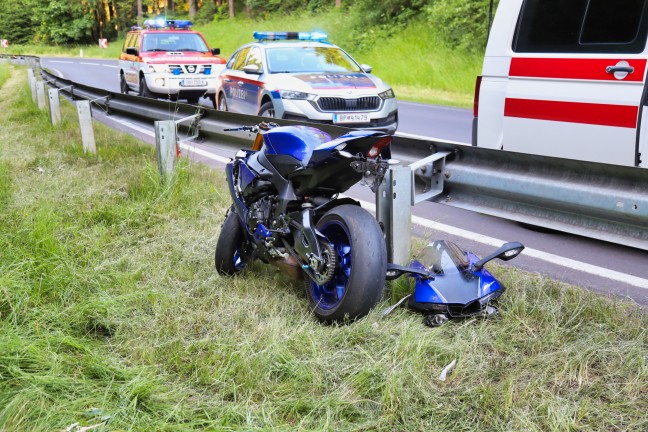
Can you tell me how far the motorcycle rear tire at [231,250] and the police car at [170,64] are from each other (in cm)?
1161

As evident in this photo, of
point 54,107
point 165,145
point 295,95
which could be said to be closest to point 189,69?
point 54,107

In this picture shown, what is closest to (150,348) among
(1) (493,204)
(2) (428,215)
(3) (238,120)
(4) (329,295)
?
(4) (329,295)

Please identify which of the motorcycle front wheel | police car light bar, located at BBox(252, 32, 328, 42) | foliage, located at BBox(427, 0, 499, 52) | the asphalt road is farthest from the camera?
foliage, located at BBox(427, 0, 499, 52)

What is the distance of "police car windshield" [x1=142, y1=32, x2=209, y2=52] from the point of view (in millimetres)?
17500

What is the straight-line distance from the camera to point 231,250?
14.3 ft

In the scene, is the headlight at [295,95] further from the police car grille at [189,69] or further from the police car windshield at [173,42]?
the police car windshield at [173,42]

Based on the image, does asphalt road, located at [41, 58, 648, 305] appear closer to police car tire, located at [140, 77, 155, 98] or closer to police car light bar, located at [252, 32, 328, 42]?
police car light bar, located at [252, 32, 328, 42]

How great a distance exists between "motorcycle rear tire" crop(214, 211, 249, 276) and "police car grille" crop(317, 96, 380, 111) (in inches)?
221

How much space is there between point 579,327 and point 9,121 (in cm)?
1208

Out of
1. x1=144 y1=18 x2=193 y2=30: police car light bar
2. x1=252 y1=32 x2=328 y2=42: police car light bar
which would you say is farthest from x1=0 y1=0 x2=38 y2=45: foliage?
x1=252 y1=32 x2=328 y2=42: police car light bar

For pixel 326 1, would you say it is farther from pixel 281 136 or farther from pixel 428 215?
pixel 281 136

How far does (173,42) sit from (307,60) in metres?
7.82

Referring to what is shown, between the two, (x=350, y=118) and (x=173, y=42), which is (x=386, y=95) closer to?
(x=350, y=118)

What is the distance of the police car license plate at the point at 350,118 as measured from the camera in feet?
32.3
